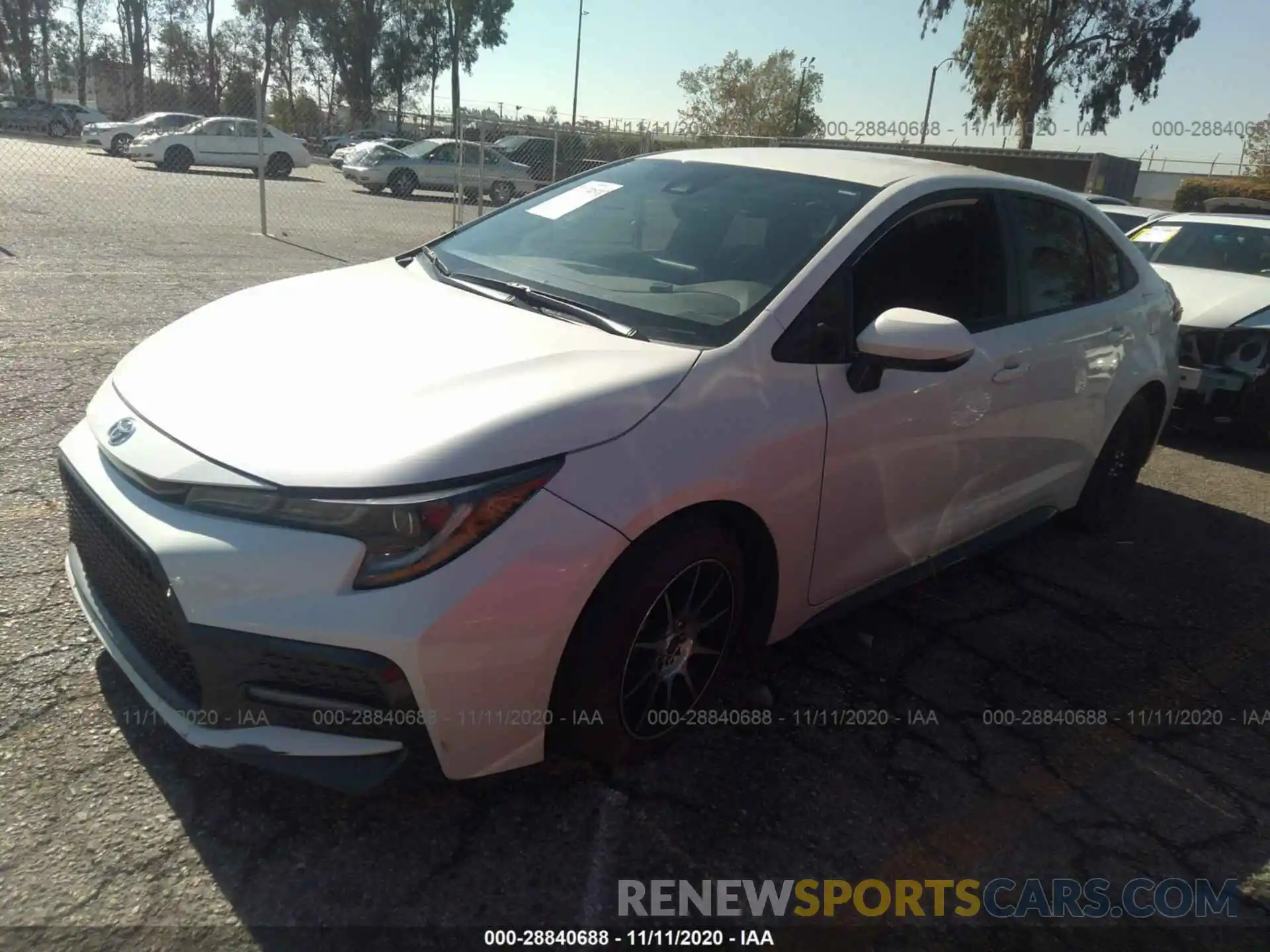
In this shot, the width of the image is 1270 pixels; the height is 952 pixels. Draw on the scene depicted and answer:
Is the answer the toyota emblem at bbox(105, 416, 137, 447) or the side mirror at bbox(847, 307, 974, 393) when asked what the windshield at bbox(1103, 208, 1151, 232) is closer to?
the side mirror at bbox(847, 307, 974, 393)

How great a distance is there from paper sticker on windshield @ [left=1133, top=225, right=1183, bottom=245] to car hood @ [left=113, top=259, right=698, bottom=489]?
7.46 meters

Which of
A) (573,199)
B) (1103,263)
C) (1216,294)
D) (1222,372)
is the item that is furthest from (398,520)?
(1216,294)

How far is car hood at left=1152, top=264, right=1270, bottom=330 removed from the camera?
259 inches

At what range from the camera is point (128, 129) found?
3020cm

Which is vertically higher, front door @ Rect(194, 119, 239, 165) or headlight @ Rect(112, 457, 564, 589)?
front door @ Rect(194, 119, 239, 165)

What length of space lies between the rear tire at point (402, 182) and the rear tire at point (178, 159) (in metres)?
5.50

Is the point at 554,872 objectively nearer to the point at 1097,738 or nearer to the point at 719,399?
the point at 719,399

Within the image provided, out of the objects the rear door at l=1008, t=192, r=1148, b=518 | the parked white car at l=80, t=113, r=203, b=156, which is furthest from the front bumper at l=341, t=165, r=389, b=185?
the rear door at l=1008, t=192, r=1148, b=518

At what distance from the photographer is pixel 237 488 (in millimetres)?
2094

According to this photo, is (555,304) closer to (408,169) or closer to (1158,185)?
(408,169)

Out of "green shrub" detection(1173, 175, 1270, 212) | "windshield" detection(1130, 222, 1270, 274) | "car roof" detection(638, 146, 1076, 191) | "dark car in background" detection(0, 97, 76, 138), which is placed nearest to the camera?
"car roof" detection(638, 146, 1076, 191)

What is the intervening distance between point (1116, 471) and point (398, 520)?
3.98 m

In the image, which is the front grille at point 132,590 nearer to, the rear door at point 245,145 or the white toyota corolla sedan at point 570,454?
the white toyota corolla sedan at point 570,454

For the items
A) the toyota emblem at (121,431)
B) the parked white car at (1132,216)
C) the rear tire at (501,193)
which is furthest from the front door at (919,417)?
the rear tire at (501,193)
